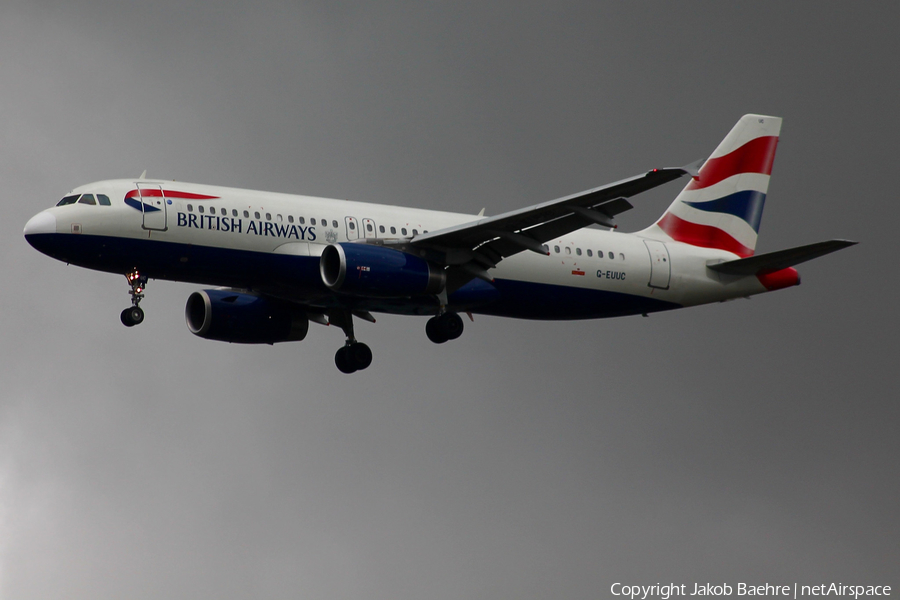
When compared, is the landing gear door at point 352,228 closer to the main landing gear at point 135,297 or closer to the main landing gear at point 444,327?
the main landing gear at point 444,327

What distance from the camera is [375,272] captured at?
127ft

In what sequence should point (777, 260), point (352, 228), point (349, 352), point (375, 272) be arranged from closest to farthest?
point (375, 272) < point (352, 228) < point (777, 260) < point (349, 352)

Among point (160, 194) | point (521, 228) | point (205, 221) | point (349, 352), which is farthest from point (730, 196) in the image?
point (160, 194)

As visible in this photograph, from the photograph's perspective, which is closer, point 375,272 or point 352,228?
point 375,272

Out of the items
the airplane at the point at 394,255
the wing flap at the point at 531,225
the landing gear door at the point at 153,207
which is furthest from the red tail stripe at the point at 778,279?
the landing gear door at the point at 153,207

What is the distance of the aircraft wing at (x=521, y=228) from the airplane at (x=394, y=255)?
0.05m

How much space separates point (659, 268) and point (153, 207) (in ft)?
60.8

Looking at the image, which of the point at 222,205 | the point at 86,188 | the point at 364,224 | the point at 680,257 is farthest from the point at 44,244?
the point at 680,257

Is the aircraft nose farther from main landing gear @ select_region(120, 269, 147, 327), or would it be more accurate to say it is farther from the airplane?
main landing gear @ select_region(120, 269, 147, 327)

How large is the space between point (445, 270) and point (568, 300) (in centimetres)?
551

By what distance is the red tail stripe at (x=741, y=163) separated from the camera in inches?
1977

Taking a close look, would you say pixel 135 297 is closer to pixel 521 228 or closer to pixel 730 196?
pixel 521 228

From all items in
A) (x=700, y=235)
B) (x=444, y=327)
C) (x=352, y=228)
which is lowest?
(x=444, y=327)

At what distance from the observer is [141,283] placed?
3894cm
